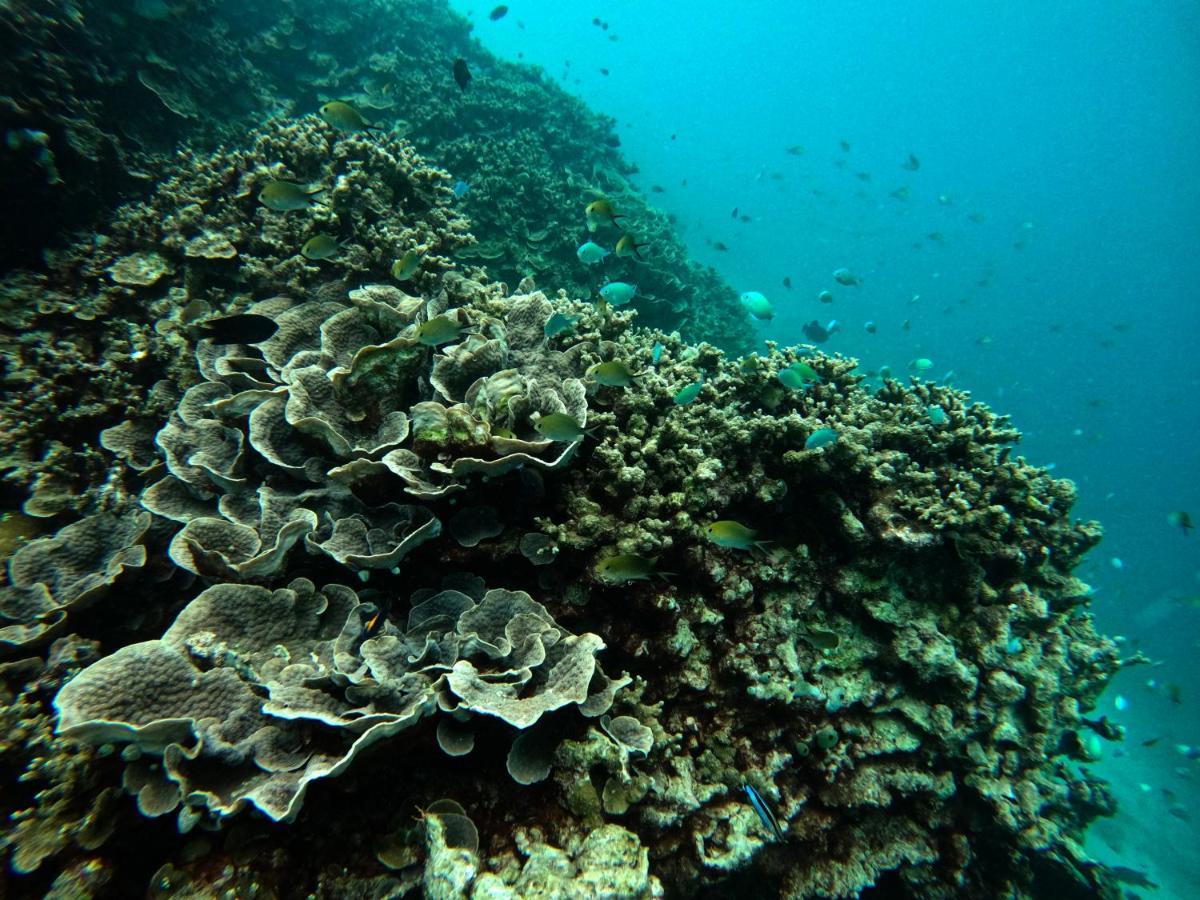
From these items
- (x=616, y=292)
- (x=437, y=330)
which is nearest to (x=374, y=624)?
(x=437, y=330)

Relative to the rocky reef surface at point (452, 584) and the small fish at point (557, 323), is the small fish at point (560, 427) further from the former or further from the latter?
the small fish at point (557, 323)

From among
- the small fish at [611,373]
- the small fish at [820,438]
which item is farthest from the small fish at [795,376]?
the small fish at [611,373]

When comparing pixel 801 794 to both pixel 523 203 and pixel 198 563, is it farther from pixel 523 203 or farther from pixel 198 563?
pixel 523 203

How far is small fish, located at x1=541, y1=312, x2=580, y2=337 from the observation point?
3984mm

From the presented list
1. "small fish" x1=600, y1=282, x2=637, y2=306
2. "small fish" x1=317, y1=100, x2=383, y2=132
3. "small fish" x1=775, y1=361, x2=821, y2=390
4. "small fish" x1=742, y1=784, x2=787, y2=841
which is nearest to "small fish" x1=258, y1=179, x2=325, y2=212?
"small fish" x1=317, y1=100, x2=383, y2=132

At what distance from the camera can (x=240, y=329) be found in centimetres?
402

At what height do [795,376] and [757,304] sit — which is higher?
[757,304]

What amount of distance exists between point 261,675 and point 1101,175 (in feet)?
497

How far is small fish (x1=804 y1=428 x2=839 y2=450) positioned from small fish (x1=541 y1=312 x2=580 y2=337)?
82.1 inches

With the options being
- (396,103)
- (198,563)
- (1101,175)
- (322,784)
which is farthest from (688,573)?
(1101,175)

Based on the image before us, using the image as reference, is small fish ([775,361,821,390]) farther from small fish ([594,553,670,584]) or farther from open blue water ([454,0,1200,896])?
open blue water ([454,0,1200,896])

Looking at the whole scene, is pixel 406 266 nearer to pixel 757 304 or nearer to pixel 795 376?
pixel 795 376

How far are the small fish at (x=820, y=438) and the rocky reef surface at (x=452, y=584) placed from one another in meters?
0.05

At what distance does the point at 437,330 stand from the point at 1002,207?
133 m
